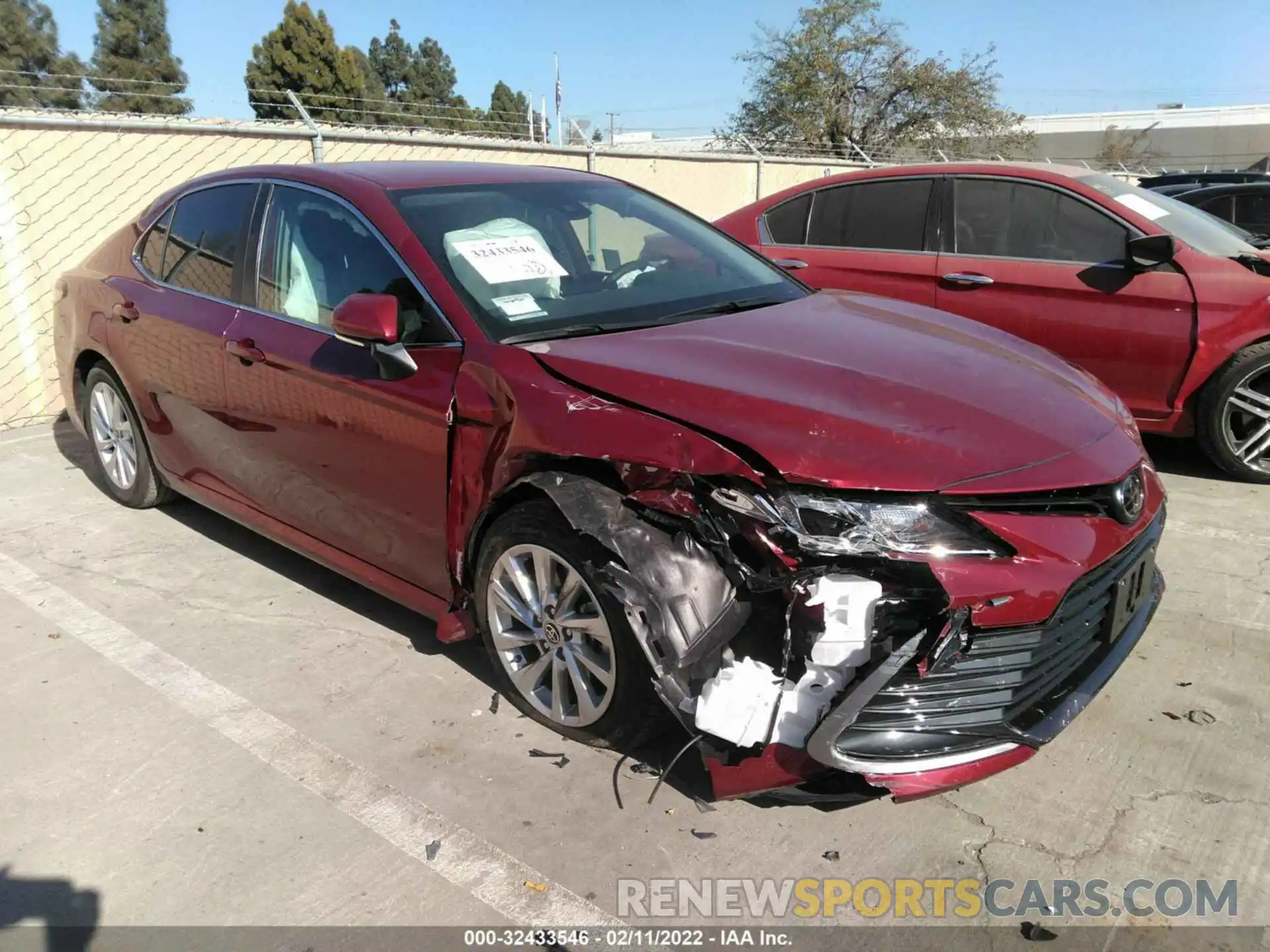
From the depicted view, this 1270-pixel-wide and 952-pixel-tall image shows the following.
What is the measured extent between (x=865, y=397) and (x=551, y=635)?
3.69 ft

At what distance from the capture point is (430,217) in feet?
10.8

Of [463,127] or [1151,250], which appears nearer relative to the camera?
[1151,250]

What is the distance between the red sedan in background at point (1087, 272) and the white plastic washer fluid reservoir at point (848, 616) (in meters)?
3.59

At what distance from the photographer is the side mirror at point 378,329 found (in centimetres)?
290

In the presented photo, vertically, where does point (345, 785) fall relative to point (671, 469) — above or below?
below

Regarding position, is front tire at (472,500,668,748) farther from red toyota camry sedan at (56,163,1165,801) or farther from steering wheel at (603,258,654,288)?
steering wheel at (603,258,654,288)

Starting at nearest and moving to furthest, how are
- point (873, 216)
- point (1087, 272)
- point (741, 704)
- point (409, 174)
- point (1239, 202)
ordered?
point (741, 704) < point (409, 174) < point (1087, 272) < point (873, 216) < point (1239, 202)

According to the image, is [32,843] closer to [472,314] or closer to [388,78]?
[472,314]

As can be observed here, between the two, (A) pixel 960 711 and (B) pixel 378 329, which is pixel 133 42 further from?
(A) pixel 960 711

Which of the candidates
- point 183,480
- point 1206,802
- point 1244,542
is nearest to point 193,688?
point 183,480

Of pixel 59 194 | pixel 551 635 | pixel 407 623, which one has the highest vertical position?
pixel 59 194

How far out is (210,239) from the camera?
410 centimetres

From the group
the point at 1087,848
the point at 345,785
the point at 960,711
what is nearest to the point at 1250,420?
the point at 1087,848

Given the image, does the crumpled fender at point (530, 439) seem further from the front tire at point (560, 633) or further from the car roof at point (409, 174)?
the car roof at point (409, 174)
